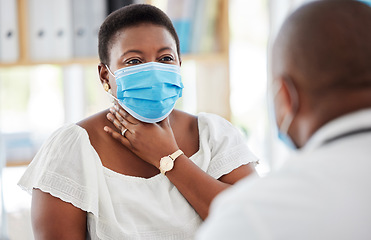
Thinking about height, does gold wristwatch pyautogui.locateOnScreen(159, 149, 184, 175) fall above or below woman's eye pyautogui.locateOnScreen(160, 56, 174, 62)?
below

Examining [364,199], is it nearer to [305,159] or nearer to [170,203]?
[305,159]

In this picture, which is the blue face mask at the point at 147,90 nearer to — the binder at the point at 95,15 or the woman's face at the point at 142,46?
the woman's face at the point at 142,46

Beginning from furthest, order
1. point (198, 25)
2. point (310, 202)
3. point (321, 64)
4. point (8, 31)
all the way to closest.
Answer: point (198, 25) → point (8, 31) → point (321, 64) → point (310, 202)

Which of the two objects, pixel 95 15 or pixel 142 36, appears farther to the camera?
pixel 95 15

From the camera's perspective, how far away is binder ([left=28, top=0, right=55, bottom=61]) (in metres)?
2.59

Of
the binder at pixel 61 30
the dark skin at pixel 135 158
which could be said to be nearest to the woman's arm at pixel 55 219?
the dark skin at pixel 135 158

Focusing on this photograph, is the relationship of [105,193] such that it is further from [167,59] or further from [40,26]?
[40,26]

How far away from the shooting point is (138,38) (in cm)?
146

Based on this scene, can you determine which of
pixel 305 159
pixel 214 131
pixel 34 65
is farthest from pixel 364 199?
pixel 34 65

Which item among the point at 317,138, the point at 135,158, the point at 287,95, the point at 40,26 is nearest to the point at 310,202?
the point at 317,138

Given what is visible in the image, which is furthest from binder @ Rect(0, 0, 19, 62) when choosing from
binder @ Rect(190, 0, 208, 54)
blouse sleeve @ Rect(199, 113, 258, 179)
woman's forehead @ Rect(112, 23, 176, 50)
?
blouse sleeve @ Rect(199, 113, 258, 179)

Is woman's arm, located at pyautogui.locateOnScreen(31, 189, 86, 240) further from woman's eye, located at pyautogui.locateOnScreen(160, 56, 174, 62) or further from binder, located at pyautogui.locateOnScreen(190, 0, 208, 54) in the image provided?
binder, located at pyautogui.locateOnScreen(190, 0, 208, 54)

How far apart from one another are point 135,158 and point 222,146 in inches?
10.7

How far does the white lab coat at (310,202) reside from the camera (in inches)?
25.7
